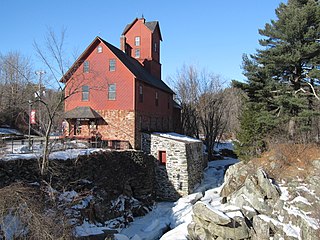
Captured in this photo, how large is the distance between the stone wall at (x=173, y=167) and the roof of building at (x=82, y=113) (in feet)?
15.2

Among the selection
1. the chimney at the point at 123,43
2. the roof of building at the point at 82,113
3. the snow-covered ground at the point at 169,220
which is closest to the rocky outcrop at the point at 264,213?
the snow-covered ground at the point at 169,220

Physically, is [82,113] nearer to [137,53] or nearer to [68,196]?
[68,196]

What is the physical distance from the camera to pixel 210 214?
43.8 ft

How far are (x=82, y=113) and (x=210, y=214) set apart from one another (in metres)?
14.1

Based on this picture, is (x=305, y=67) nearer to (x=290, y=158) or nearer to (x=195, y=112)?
(x=290, y=158)

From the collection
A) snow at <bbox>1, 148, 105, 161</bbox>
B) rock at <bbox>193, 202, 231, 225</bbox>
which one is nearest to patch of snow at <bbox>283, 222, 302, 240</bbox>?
rock at <bbox>193, 202, 231, 225</bbox>

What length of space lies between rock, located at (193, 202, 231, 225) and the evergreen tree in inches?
288

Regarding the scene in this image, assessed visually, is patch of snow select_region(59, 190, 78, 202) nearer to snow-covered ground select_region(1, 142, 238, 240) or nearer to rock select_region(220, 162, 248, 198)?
snow-covered ground select_region(1, 142, 238, 240)

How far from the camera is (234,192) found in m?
16.5

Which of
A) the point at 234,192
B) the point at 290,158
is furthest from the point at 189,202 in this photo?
the point at 290,158

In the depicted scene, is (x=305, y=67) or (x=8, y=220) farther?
(x=305, y=67)

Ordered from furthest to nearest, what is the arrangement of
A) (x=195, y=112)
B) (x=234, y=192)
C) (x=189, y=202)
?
1. (x=195, y=112)
2. (x=189, y=202)
3. (x=234, y=192)

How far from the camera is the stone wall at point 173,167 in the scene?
2127 centimetres

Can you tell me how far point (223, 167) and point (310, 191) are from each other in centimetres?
1540
